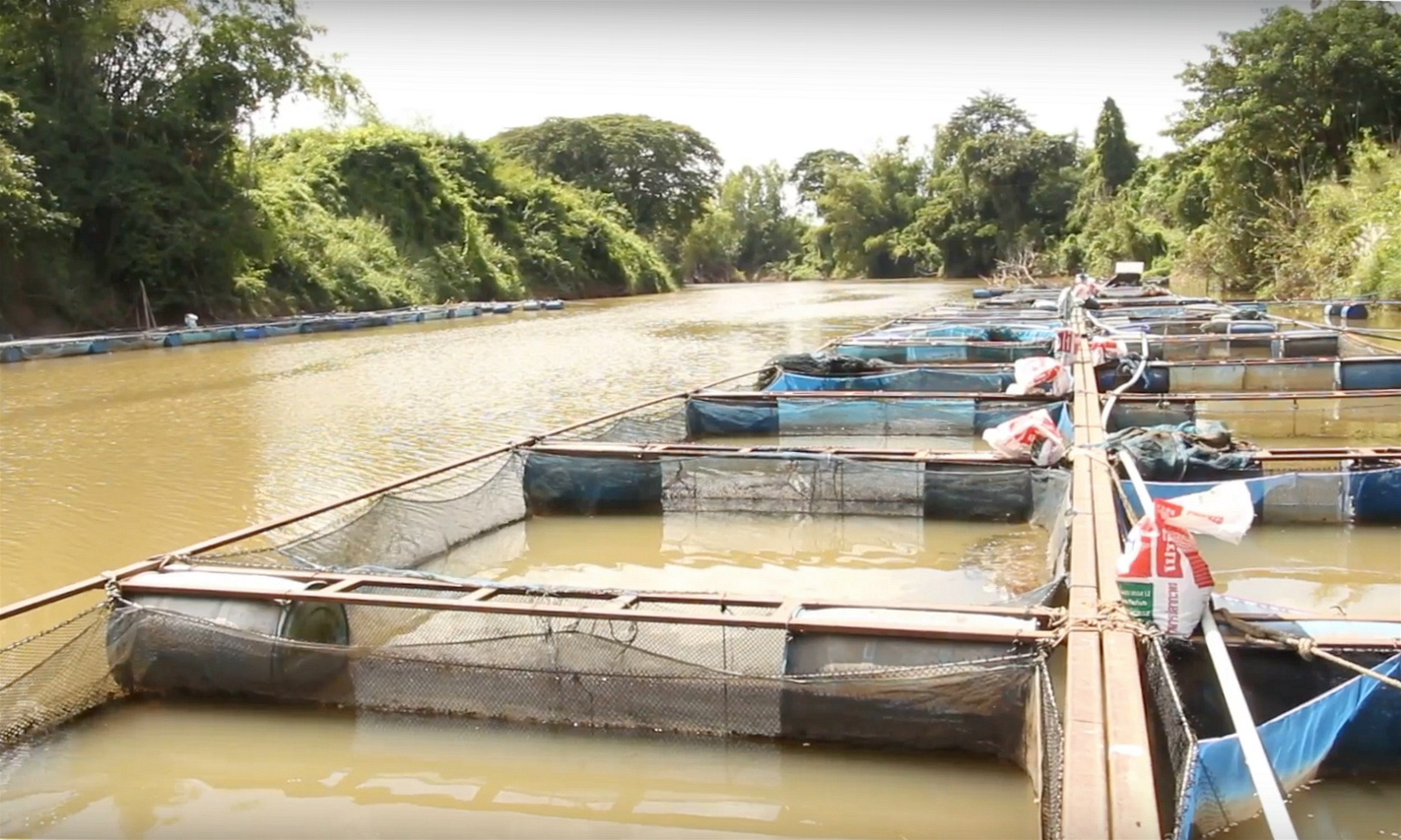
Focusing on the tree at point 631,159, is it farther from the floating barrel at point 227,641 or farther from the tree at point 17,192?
the floating barrel at point 227,641

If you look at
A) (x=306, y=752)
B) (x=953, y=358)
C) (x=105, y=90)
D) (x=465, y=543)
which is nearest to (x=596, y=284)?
(x=105, y=90)

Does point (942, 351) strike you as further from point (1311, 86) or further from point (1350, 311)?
point (1311, 86)

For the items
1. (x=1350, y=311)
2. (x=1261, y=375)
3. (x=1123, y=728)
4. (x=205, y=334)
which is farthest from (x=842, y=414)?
(x=205, y=334)

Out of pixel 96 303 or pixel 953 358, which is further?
pixel 96 303

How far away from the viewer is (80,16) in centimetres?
2186

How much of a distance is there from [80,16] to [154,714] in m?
21.7

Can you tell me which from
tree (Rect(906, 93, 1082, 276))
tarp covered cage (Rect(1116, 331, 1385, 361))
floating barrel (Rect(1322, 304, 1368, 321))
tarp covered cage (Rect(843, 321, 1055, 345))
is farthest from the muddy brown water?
tree (Rect(906, 93, 1082, 276))

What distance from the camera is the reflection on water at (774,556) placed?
20.9 ft

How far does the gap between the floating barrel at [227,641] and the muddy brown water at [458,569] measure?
5.3 inches

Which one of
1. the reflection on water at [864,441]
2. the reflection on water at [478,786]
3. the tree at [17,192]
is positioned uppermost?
the tree at [17,192]

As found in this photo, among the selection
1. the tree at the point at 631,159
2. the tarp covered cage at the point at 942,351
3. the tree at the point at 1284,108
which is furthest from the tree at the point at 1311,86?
the tree at the point at 631,159

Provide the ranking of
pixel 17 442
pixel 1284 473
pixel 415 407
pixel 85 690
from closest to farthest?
pixel 85 690, pixel 1284 473, pixel 17 442, pixel 415 407

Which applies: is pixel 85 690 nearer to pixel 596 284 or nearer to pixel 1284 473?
pixel 1284 473

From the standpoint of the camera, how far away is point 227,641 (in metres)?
4.75
